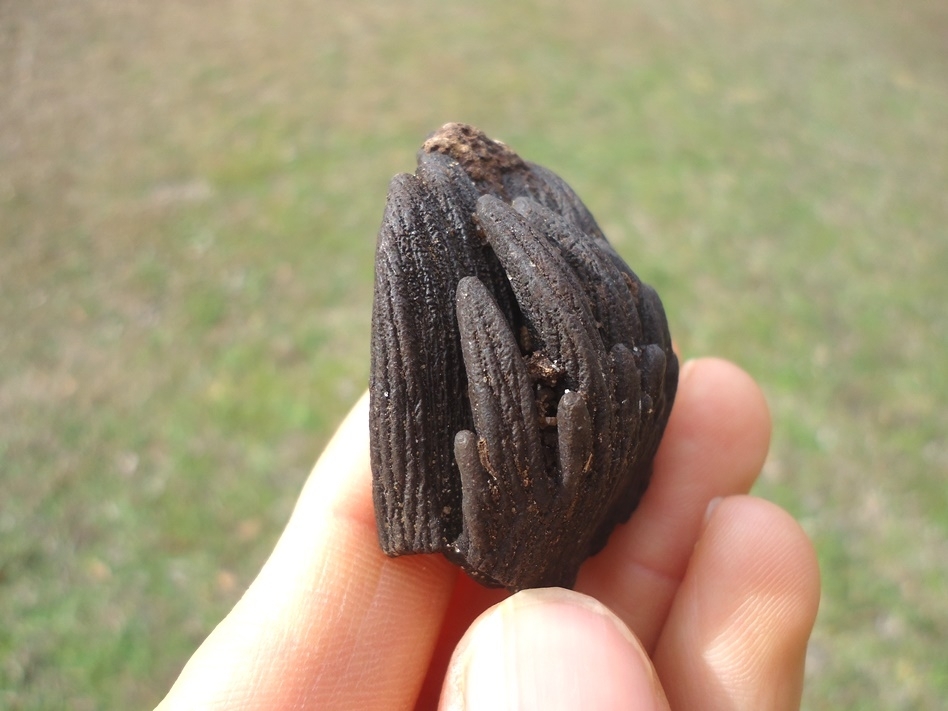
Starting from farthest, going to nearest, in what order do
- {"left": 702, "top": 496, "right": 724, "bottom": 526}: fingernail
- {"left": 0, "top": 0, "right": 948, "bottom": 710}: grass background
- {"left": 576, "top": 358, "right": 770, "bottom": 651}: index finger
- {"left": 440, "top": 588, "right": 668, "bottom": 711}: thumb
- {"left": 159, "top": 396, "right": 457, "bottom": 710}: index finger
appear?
{"left": 0, "top": 0, "right": 948, "bottom": 710}: grass background, {"left": 576, "top": 358, "right": 770, "bottom": 651}: index finger, {"left": 702, "top": 496, "right": 724, "bottom": 526}: fingernail, {"left": 159, "top": 396, "right": 457, "bottom": 710}: index finger, {"left": 440, "top": 588, "right": 668, "bottom": 711}: thumb

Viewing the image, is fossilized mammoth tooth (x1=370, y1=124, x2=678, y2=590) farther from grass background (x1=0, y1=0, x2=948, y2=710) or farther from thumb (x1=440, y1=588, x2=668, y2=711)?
grass background (x1=0, y1=0, x2=948, y2=710)

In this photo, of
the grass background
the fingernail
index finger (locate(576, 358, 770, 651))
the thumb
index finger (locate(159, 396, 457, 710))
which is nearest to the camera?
the thumb

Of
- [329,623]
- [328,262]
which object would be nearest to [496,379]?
[329,623]

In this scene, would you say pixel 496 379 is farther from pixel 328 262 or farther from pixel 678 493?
pixel 328 262

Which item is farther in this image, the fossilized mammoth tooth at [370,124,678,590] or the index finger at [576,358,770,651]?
the index finger at [576,358,770,651]

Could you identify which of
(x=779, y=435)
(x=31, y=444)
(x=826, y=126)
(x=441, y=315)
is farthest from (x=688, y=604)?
(x=826, y=126)

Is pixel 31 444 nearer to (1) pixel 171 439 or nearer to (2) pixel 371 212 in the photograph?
(1) pixel 171 439

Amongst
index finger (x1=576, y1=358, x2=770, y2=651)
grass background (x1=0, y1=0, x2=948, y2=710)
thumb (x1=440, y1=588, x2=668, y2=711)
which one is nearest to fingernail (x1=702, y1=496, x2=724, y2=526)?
index finger (x1=576, y1=358, x2=770, y2=651)

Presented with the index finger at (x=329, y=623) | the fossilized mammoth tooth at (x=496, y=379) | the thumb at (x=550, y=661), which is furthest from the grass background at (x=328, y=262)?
the fossilized mammoth tooth at (x=496, y=379)
